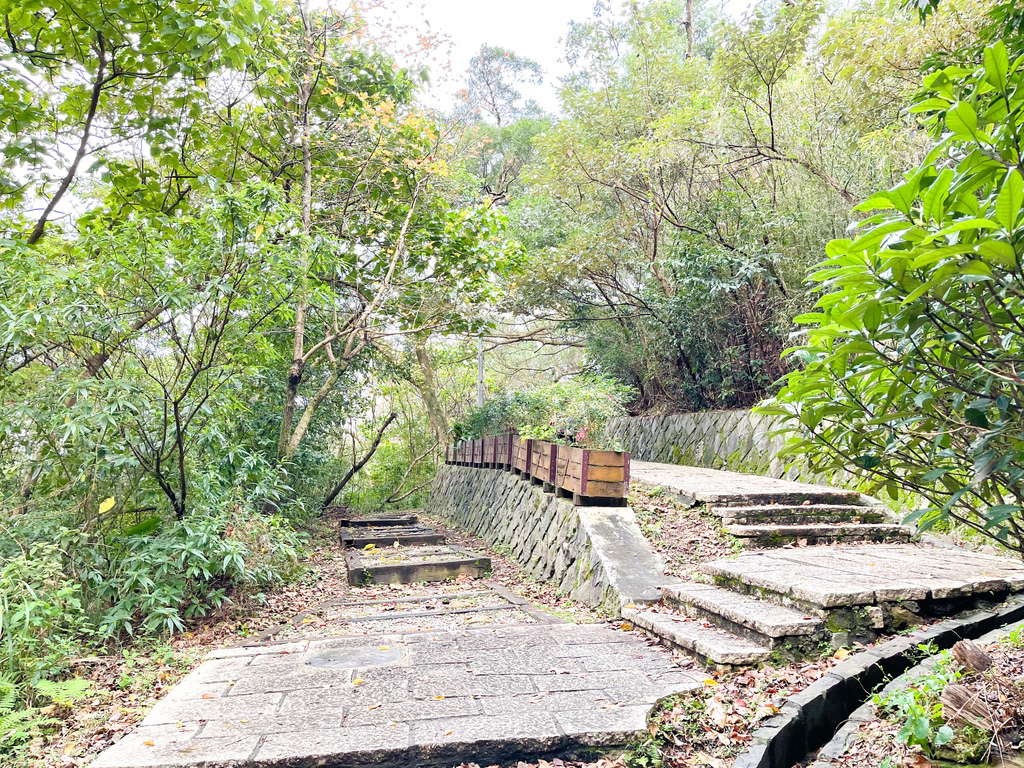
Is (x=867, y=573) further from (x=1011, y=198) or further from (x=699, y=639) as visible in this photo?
(x=1011, y=198)

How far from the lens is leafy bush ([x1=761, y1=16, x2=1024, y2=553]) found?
1.45 meters

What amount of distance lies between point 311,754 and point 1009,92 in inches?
117

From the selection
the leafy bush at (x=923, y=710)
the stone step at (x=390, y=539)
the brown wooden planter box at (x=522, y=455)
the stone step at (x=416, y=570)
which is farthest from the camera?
the stone step at (x=390, y=539)

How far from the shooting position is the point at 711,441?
9328 mm

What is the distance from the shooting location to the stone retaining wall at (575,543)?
4.36 metres

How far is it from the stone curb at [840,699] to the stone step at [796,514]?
7.02 feet

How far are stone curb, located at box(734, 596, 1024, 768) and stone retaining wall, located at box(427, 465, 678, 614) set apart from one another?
1603 mm

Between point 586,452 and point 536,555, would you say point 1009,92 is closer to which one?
point 586,452

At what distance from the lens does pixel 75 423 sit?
352 centimetres

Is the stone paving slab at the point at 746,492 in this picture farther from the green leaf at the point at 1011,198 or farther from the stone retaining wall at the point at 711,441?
the green leaf at the point at 1011,198

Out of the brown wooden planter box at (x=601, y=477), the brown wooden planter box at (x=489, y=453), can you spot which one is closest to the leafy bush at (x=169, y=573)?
the brown wooden planter box at (x=601, y=477)

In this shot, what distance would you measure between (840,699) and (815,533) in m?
2.70

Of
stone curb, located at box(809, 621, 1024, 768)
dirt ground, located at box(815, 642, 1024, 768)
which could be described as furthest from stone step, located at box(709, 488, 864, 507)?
dirt ground, located at box(815, 642, 1024, 768)

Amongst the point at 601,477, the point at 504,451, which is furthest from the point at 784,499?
the point at 504,451
